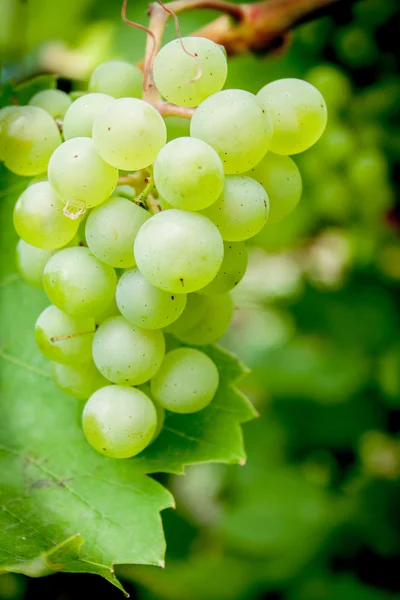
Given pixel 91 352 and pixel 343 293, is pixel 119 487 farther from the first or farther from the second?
pixel 343 293

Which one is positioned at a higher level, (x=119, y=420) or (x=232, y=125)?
(x=232, y=125)

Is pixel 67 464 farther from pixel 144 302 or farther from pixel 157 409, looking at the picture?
pixel 144 302

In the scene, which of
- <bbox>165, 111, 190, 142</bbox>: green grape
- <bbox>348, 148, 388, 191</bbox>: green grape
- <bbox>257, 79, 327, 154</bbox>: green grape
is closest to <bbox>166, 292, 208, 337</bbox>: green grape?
<bbox>257, 79, 327, 154</bbox>: green grape

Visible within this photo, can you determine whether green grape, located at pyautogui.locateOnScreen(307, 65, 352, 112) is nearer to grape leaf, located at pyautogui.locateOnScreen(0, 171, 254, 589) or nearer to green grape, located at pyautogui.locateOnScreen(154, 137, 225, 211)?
grape leaf, located at pyautogui.locateOnScreen(0, 171, 254, 589)

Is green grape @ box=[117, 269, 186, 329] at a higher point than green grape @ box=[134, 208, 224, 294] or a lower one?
lower

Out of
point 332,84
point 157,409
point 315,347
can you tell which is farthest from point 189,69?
point 315,347
